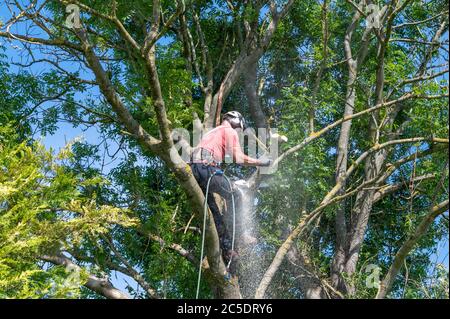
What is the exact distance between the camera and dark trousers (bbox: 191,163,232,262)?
855cm

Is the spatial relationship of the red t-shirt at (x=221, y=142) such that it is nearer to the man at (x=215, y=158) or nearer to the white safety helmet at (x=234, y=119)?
the man at (x=215, y=158)

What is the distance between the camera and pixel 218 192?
8648mm

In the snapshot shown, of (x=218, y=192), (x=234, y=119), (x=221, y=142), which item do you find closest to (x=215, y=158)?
(x=221, y=142)

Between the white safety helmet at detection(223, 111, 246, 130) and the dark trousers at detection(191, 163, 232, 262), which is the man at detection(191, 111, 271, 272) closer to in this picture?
the dark trousers at detection(191, 163, 232, 262)

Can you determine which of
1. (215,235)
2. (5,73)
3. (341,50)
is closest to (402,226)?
(341,50)

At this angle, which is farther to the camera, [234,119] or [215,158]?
[234,119]

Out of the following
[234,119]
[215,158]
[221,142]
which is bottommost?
[215,158]

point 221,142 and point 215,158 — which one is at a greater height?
point 221,142

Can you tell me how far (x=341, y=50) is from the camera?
43.2 feet

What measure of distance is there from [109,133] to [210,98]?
1.85 metres

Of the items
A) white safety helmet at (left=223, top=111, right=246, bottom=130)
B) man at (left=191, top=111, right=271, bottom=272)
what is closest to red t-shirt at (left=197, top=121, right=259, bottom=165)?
man at (left=191, top=111, right=271, bottom=272)

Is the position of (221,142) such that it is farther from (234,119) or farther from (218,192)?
(218,192)

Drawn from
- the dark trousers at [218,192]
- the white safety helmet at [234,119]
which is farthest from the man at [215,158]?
the white safety helmet at [234,119]

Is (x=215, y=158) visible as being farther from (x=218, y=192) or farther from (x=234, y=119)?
(x=234, y=119)
